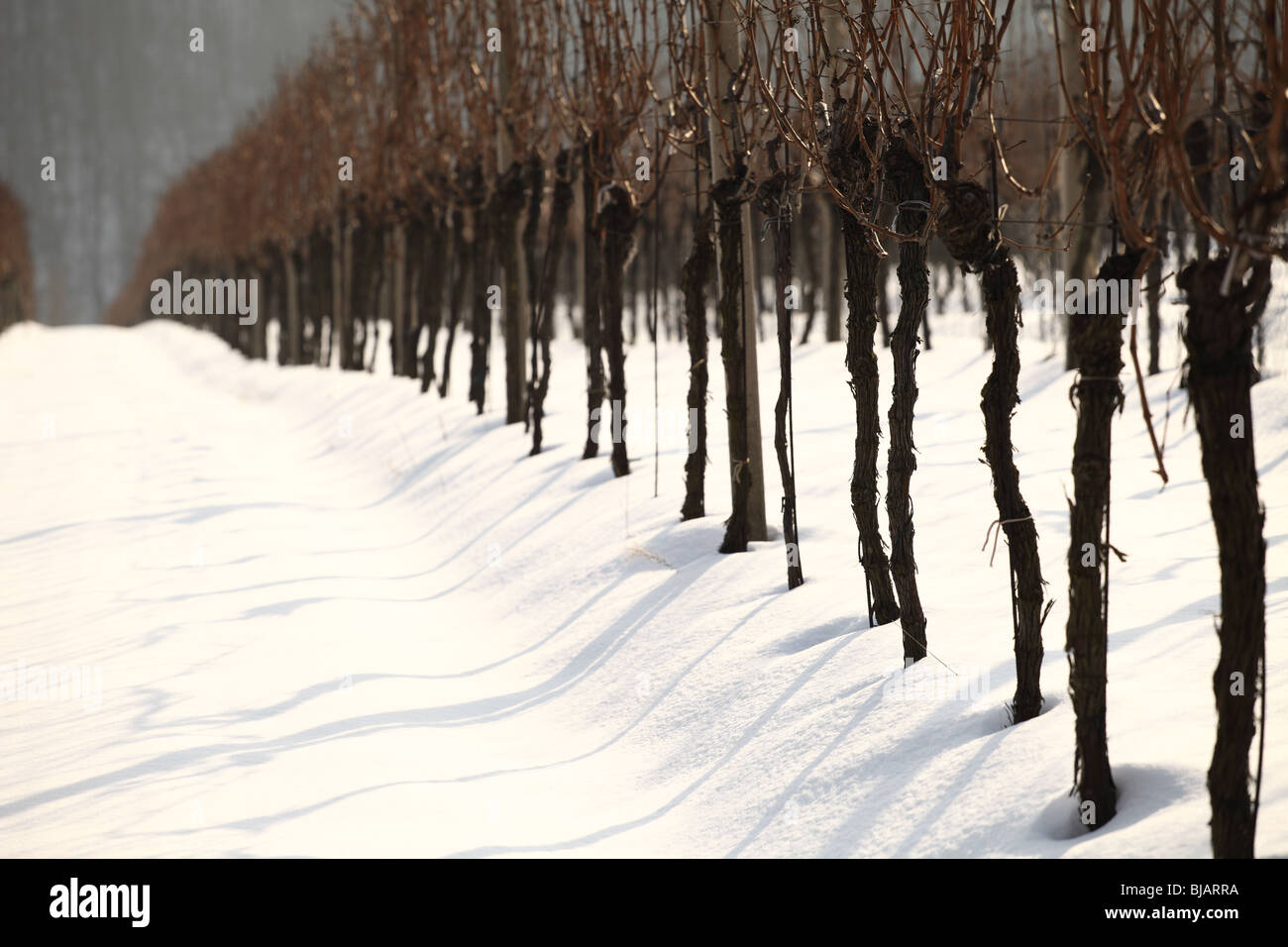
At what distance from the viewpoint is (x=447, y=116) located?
1627cm

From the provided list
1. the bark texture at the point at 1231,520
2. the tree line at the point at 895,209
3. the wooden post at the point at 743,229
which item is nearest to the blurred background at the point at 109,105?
the tree line at the point at 895,209

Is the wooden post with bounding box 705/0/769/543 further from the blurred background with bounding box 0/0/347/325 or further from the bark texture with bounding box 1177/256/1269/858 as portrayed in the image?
the blurred background with bounding box 0/0/347/325

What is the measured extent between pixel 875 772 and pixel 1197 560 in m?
2.85

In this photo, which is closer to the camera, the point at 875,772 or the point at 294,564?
the point at 875,772

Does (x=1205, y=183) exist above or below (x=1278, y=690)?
above

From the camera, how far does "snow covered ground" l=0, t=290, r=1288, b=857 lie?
13.6 ft

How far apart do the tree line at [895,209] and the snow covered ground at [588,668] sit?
0.94 ft

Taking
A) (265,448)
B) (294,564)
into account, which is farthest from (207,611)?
(265,448)

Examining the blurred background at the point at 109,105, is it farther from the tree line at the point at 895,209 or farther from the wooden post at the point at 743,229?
the wooden post at the point at 743,229

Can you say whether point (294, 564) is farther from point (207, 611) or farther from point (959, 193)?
point (959, 193)

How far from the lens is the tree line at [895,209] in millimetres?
2994

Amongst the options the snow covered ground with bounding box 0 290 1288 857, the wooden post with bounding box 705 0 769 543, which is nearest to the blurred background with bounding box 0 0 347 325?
the snow covered ground with bounding box 0 290 1288 857

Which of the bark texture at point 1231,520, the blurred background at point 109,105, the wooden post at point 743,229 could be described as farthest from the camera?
the blurred background at point 109,105
